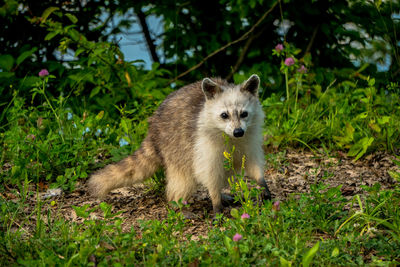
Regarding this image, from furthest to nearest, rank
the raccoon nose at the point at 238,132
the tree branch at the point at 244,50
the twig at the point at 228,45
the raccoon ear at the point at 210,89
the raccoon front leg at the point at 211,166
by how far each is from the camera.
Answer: the tree branch at the point at 244,50 < the twig at the point at 228,45 < the raccoon ear at the point at 210,89 < the raccoon front leg at the point at 211,166 < the raccoon nose at the point at 238,132

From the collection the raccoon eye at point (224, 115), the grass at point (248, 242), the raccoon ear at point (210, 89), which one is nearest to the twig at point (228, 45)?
the raccoon ear at point (210, 89)

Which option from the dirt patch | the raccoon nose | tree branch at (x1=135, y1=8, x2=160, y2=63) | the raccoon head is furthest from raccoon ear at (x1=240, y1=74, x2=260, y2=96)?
tree branch at (x1=135, y1=8, x2=160, y2=63)

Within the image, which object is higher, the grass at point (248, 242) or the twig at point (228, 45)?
the twig at point (228, 45)

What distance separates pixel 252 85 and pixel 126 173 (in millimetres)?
1591

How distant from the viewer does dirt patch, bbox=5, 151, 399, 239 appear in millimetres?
4391

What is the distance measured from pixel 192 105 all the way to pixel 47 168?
1794 millimetres

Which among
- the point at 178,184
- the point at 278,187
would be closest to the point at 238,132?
the point at 178,184

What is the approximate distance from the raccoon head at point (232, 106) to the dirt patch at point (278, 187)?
0.82 meters

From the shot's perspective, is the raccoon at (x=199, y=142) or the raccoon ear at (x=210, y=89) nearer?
the raccoon at (x=199, y=142)

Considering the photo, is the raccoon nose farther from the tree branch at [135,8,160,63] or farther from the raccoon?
the tree branch at [135,8,160,63]

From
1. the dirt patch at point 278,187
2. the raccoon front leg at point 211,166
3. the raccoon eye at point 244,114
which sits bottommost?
the dirt patch at point 278,187

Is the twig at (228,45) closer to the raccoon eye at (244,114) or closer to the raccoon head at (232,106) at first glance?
the raccoon head at (232,106)

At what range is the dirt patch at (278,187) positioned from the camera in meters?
4.39

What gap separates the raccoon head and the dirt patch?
0.82m
